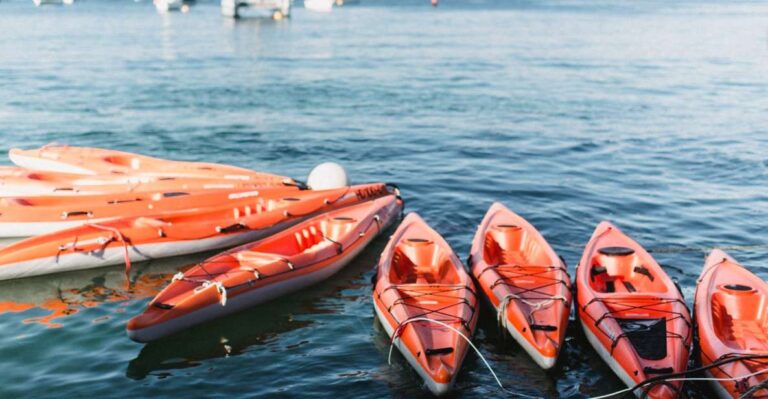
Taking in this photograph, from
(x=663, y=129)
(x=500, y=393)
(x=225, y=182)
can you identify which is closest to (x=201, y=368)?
(x=500, y=393)

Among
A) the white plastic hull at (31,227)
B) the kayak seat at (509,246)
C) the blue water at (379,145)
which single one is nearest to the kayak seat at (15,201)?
the white plastic hull at (31,227)

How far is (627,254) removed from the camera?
13.4 meters

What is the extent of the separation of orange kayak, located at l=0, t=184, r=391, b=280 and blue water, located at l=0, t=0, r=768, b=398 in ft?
1.08

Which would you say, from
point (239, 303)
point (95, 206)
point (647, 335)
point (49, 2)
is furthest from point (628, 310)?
point (49, 2)

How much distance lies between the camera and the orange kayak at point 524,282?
1124cm

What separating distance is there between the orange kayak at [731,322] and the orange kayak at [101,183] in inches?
391

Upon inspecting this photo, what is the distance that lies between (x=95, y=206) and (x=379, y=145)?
11.6 metres

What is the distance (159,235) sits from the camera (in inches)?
593

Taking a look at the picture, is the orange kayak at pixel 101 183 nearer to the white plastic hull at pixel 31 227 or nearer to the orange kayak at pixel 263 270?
the white plastic hull at pixel 31 227

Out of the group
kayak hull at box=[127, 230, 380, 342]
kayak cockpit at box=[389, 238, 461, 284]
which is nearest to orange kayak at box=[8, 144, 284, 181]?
kayak hull at box=[127, 230, 380, 342]

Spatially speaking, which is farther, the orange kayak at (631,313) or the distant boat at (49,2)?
the distant boat at (49,2)

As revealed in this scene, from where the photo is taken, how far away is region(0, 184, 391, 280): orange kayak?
1418 cm

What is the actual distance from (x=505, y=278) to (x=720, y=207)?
9.38 meters

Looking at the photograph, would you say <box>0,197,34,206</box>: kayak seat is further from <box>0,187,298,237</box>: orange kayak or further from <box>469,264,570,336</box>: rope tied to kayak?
<box>469,264,570,336</box>: rope tied to kayak
